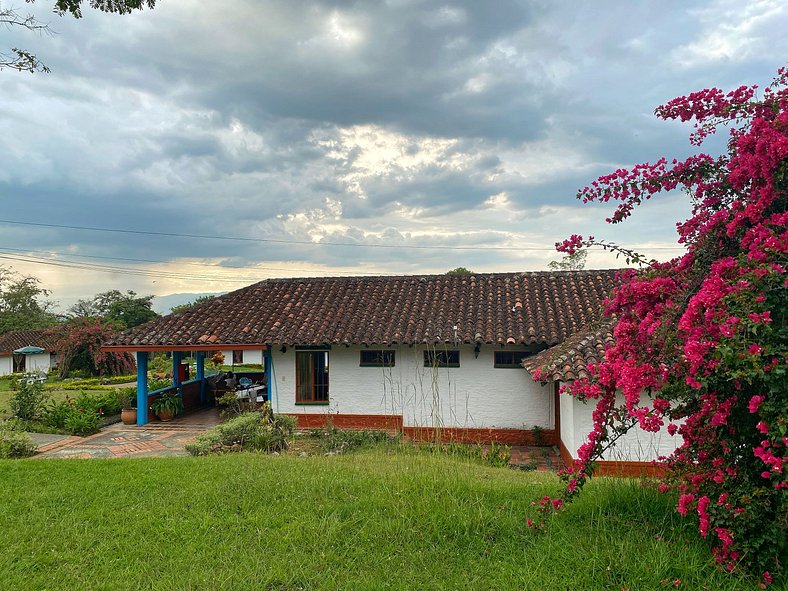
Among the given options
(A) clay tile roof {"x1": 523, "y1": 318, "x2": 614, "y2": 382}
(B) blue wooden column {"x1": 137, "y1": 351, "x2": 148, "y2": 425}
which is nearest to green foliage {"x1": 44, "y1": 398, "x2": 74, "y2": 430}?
(B) blue wooden column {"x1": 137, "y1": 351, "x2": 148, "y2": 425}

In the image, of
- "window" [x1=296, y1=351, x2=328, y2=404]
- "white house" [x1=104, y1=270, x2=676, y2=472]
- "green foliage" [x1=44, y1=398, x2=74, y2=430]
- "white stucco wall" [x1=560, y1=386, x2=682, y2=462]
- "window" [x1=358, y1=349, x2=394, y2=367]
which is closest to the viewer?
"white stucco wall" [x1=560, y1=386, x2=682, y2=462]

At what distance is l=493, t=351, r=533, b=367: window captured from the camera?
1197 centimetres

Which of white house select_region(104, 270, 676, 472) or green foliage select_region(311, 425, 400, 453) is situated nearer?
green foliage select_region(311, 425, 400, 453)

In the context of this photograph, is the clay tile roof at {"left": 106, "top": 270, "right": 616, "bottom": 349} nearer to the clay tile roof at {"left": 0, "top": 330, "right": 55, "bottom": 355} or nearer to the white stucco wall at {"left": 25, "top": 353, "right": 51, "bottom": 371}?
the clay tile roof at {"left": 0, "top": 330, "right": 55, "bottom": 355}

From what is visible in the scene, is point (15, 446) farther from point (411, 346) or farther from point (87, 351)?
point (87, 351)

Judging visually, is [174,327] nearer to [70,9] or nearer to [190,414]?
Answer: [190,414]

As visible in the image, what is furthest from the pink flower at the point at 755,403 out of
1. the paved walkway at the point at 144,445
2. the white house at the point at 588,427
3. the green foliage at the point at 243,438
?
the green foliage at the point at 243,438

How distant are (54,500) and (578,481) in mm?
5906

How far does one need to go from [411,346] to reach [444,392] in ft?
4.63

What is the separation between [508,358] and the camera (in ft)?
39.4

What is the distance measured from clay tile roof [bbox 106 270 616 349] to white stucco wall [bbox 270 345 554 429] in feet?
2.19

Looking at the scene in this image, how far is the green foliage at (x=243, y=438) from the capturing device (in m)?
9.39

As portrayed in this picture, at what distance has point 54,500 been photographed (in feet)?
19.0

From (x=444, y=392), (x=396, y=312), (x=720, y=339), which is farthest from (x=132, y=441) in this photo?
(x=720, y=339)
